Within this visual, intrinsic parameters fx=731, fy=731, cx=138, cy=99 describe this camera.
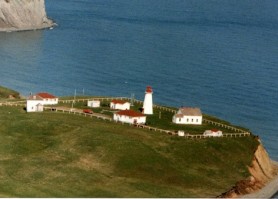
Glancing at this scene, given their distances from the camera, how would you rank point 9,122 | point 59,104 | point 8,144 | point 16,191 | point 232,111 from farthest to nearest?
point 232,111 → point 59,104 → point 9,122 → point 8,144 → point 16,191

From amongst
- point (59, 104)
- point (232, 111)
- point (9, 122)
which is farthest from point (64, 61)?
point (9, 122)

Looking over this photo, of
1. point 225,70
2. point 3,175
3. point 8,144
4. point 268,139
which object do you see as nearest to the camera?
point 3,175

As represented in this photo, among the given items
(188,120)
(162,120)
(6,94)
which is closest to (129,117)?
(162,120)

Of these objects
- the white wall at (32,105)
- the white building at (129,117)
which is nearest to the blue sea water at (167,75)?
the white building at (129,117)

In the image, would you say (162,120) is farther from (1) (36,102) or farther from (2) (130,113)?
(1) (36,102)

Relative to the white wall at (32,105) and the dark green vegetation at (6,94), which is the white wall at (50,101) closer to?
the white wall at (32,105)

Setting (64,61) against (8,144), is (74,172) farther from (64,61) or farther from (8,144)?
(64,61)

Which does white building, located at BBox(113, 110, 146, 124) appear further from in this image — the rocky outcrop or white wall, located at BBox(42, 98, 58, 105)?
the rocky outcrop
